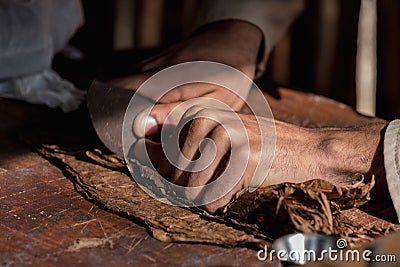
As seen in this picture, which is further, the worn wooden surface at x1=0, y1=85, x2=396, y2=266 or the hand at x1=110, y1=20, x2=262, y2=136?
the hand at x1=110, y1=20, x2=262, y2=136

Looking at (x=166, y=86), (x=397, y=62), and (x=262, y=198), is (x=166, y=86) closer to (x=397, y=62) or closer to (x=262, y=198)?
(x=262, y=198)

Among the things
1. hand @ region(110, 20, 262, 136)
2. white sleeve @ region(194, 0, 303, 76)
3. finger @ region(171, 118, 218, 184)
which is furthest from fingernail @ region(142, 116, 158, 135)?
white sleeve @ region(194, 0, 303, 76)

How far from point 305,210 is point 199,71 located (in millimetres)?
430

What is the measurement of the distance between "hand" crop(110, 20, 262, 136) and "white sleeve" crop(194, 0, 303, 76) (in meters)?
0.02

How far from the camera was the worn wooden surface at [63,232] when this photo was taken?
32.6 inches

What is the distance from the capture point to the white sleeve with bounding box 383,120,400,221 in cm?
96

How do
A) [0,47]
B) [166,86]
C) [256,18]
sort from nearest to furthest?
1. [166,86]
2. [0,47]
3. [256,18]

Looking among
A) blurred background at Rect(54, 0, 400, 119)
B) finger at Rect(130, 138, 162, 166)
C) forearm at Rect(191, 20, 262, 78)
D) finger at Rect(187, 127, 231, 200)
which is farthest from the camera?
blurred background at Rect(54, 0, 400, 119)

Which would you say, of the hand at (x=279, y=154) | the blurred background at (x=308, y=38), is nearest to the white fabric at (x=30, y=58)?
the hand at (x=279, y=154)

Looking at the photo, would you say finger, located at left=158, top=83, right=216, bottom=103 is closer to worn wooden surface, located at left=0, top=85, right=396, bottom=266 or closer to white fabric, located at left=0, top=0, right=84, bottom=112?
worn wooden surface, located at left=0, top=85, right=396, bottom=266

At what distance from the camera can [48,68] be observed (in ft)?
4.81

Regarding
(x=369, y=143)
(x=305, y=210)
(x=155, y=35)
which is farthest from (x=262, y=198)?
(x=155, y=35)

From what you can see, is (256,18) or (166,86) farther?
(256,18)

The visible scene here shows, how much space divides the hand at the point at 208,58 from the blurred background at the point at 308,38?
814 millimetres
